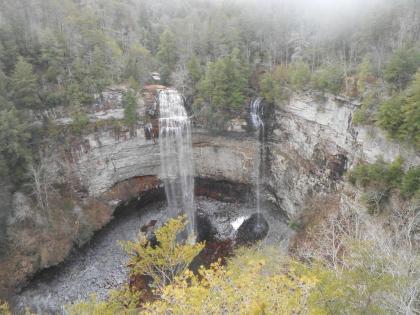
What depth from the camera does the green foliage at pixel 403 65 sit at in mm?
21984

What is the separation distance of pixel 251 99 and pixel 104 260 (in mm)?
20297

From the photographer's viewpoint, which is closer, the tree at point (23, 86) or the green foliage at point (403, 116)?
the green foliage at point (403, 116)

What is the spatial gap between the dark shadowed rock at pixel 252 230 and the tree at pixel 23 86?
21.3 metres

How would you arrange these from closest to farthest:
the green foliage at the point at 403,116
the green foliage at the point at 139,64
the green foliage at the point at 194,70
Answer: the green foliage at the point at 403,116 < the green foliage at the point at 194,70 < the green foliage at the point at 139,64

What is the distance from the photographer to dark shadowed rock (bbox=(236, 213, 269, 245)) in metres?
29.2

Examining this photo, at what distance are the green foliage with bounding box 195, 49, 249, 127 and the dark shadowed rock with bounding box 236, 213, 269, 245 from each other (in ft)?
32.5

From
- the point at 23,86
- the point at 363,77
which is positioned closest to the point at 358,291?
the point at 363,77

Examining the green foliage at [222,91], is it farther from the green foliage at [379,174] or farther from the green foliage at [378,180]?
the green foliage at [378,180]

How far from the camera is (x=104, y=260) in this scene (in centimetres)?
2636

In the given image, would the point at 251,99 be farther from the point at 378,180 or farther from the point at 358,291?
the point at 358,291

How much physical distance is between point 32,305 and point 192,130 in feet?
64.2

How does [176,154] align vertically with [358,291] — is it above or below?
below

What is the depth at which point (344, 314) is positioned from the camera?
1012 centimetres

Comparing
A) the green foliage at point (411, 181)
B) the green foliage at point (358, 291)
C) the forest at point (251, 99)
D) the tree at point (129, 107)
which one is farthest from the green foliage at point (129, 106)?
the green foliage at point (358, 291)
